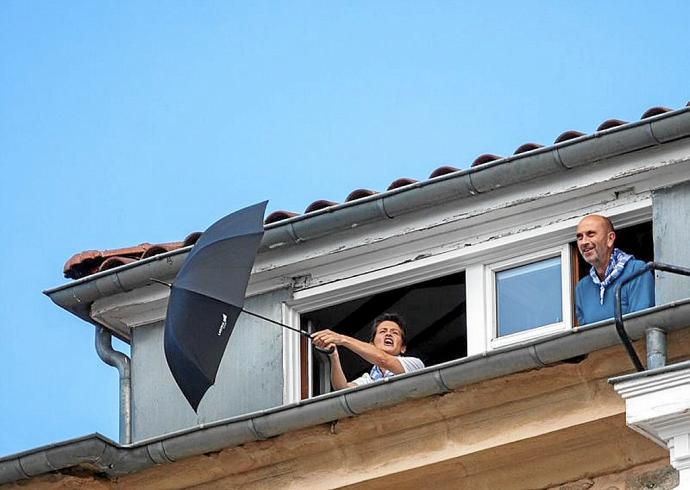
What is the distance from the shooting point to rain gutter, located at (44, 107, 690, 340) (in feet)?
44.7

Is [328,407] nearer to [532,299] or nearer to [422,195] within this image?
[532,299]

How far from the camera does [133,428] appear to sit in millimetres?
14938

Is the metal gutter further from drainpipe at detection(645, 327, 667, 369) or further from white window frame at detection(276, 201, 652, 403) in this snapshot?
white window frame at detection(276, 201, 652, 403)

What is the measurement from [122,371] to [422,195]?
7.19ft

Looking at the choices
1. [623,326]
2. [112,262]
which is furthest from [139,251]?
[623,326]

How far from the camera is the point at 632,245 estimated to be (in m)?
14.6

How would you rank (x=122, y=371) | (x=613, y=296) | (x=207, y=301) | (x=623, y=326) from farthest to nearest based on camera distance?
(x=122, y=371), (x=207, y=301), (x=613, y=296), (x=623, y=326)

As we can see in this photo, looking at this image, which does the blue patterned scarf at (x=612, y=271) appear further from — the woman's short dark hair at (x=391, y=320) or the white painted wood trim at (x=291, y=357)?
the white painted wood trim at (x=291, y=357)

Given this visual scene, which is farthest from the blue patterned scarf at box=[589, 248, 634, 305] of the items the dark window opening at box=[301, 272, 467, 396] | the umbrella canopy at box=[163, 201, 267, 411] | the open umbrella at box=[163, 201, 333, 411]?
the umbrella canopy at box=[163, 201, 267, 411]

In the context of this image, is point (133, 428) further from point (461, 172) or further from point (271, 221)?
point (461, 172)

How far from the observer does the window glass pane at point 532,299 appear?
552 inches

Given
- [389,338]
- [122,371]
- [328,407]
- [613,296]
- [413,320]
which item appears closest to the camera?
[328,407]

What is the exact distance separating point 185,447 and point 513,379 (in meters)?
1.86

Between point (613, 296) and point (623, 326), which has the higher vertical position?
point (613, 296)
